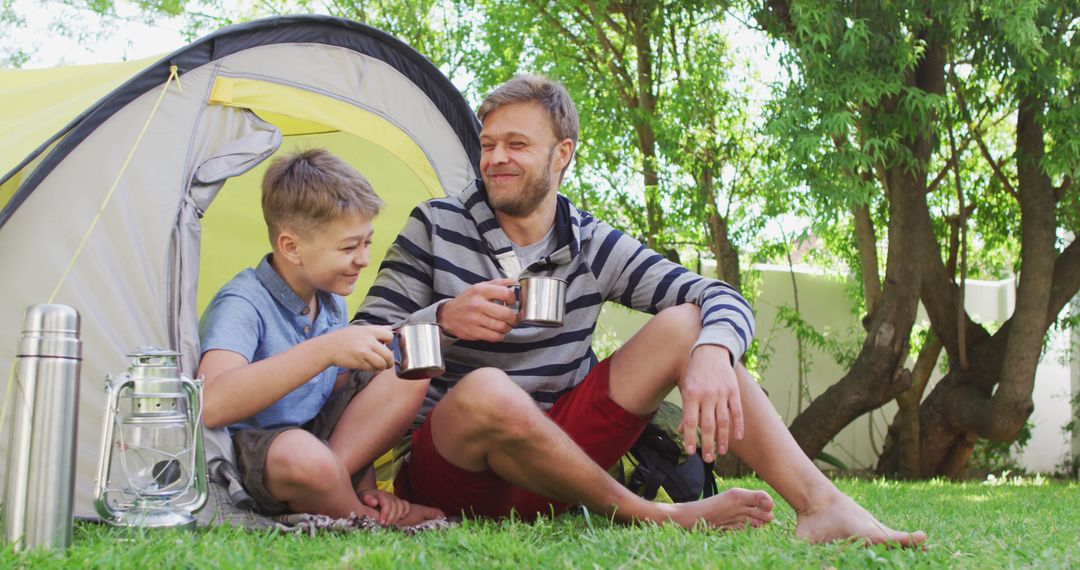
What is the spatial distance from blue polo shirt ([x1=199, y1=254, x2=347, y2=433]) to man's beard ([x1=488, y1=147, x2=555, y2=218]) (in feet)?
1.91

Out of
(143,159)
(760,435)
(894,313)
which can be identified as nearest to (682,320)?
(760,435)

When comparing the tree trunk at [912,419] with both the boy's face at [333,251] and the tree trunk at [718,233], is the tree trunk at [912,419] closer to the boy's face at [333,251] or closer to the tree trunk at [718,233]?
the tree trunk at [718,233]

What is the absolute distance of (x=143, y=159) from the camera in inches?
104

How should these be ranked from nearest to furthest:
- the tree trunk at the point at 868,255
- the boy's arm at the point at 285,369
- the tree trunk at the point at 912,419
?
the boy's arm at the point at 285,369 < the tree trunk at the point at 868,255 < the tree trunk at the point at 912,419

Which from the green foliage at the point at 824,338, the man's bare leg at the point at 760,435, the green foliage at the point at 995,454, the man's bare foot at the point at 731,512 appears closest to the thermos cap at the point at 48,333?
the man's bare leg at the point at 760,435

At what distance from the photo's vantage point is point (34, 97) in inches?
123

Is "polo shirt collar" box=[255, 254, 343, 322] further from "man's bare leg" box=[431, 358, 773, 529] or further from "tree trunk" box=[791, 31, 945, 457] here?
"tree trunk" box=[791, 31, 945, 457]

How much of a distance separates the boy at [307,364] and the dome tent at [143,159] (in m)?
0.13

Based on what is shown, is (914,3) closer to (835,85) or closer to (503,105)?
(835,85)

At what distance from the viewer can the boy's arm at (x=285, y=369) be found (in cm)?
219

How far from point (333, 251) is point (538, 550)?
1019mm

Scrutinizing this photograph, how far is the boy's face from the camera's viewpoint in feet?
8.46

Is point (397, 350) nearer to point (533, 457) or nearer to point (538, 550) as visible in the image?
point (533, 457)

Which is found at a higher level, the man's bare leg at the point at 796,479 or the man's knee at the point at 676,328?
the man's knee at the point at 676,328
